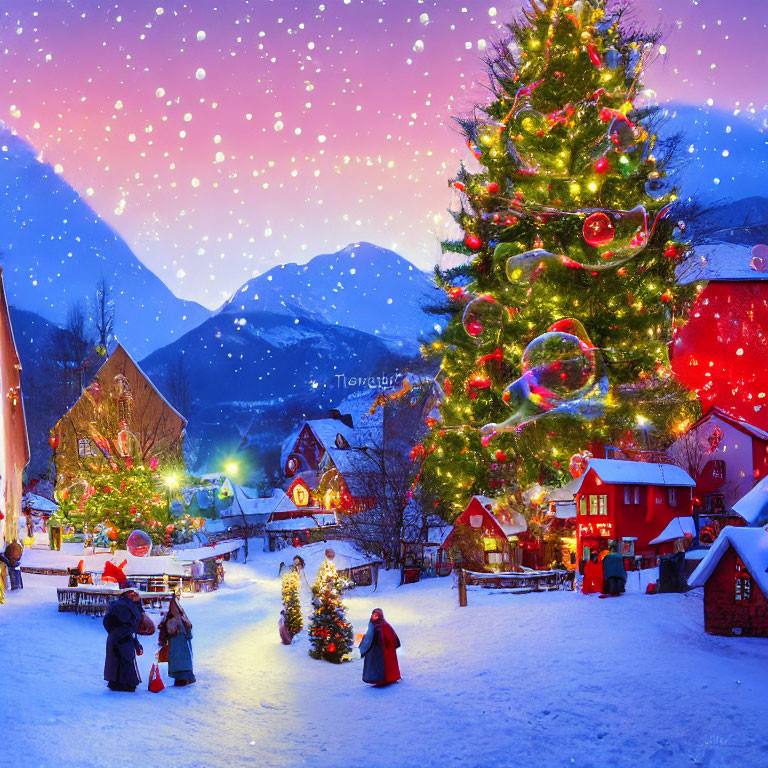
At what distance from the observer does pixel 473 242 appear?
21219mm

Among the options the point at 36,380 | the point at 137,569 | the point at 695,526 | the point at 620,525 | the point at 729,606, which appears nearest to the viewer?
the point at 729,606

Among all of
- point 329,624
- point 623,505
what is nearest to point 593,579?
point 623,505

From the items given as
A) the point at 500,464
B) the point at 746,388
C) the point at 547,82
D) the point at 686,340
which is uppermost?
the point at 547,82

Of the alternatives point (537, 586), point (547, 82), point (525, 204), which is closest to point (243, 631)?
point (537, 586)

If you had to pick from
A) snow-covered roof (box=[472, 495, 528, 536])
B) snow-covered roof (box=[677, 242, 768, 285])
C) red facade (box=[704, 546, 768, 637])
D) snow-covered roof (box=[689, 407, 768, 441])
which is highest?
snow-covered roof (box=[677, 242, 768, 285])

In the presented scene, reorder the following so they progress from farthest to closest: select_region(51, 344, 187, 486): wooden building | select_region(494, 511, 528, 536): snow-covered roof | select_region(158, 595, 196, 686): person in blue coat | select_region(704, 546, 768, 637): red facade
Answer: select_region(51, 344, 187, 486): wooden building
select_region(494, 511, 528, 536): snow-covered roof
select_region(158, 595, 196, 686): person in blue coat
select_region(704, 546, 768, 637): red facade

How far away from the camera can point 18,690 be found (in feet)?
37.9

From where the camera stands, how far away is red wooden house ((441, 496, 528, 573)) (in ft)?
77.3

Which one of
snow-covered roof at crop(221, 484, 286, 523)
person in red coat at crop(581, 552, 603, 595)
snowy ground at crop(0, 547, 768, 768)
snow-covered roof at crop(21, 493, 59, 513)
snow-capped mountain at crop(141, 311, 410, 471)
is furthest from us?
snow-capped mountain at crop(141, 311, 410, 471)

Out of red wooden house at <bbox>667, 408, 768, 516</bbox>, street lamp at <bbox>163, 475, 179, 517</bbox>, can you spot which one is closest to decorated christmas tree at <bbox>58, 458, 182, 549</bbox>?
street lamp at <bbox>163, 475, 179, 517</bbox>

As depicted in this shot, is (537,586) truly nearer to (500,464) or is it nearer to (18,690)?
(500,464)

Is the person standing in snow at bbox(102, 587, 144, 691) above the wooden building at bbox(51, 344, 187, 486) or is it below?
below

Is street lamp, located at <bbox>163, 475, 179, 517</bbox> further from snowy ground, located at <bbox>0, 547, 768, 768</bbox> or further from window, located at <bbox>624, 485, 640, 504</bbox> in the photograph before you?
window, located at <bbox>624, 485, 640, 504</bbox>

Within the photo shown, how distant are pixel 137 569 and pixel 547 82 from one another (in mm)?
19741
